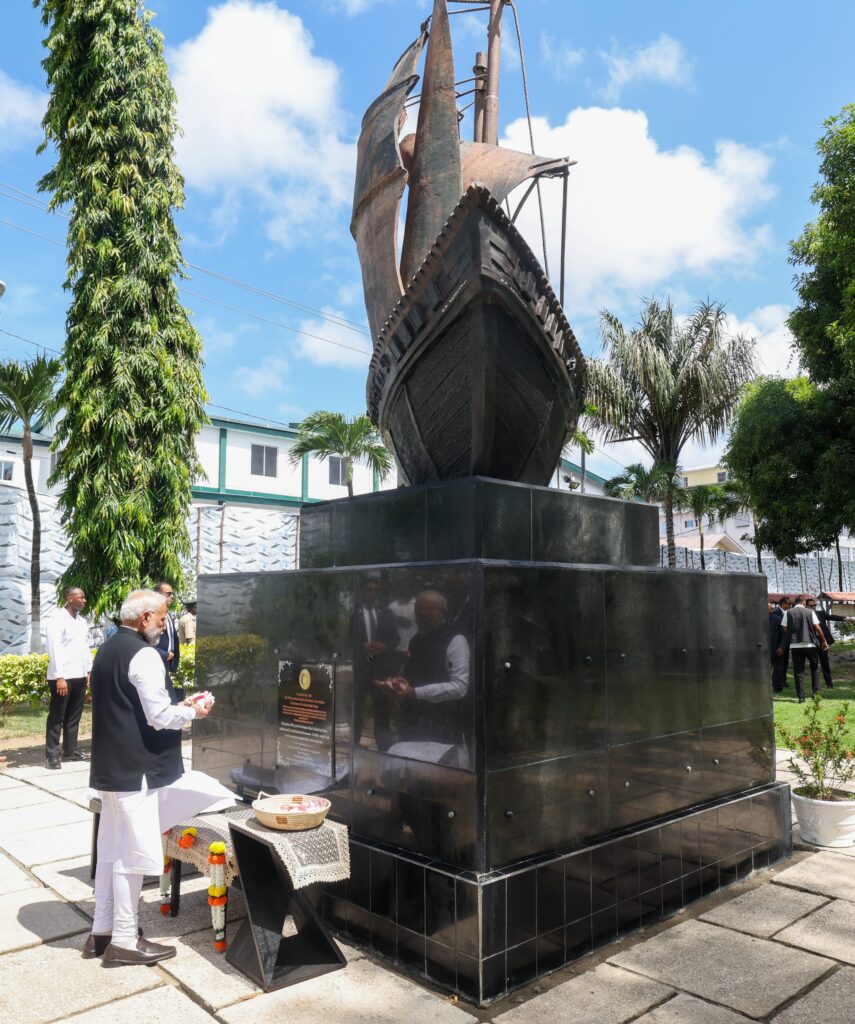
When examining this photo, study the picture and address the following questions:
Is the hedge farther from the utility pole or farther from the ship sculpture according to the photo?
the utility pole

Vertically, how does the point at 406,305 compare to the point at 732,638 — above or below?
above

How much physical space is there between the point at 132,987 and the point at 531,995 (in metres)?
1.83

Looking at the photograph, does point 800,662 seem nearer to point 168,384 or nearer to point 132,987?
point 168,384

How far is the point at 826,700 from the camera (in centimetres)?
1369

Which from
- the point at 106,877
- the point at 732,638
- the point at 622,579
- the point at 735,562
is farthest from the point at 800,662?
the point at 735,562

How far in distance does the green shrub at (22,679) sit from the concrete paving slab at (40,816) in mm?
4776

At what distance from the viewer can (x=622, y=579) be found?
15.4 feet

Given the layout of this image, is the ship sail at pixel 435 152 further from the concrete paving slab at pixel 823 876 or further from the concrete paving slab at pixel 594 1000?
the concrete paving slab at pixel 823 876

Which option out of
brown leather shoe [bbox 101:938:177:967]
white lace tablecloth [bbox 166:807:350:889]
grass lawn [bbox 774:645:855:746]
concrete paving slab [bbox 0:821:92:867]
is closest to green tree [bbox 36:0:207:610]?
concrete paving slab [bbox 0:821:92:867]

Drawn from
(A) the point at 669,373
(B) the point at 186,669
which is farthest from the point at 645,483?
(B) the point at 186,669

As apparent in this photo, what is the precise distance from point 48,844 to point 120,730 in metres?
2.85

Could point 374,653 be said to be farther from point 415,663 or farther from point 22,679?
point 22,679

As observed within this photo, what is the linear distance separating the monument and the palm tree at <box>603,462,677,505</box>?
16940 mm

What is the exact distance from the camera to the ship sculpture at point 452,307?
15.2 ft
